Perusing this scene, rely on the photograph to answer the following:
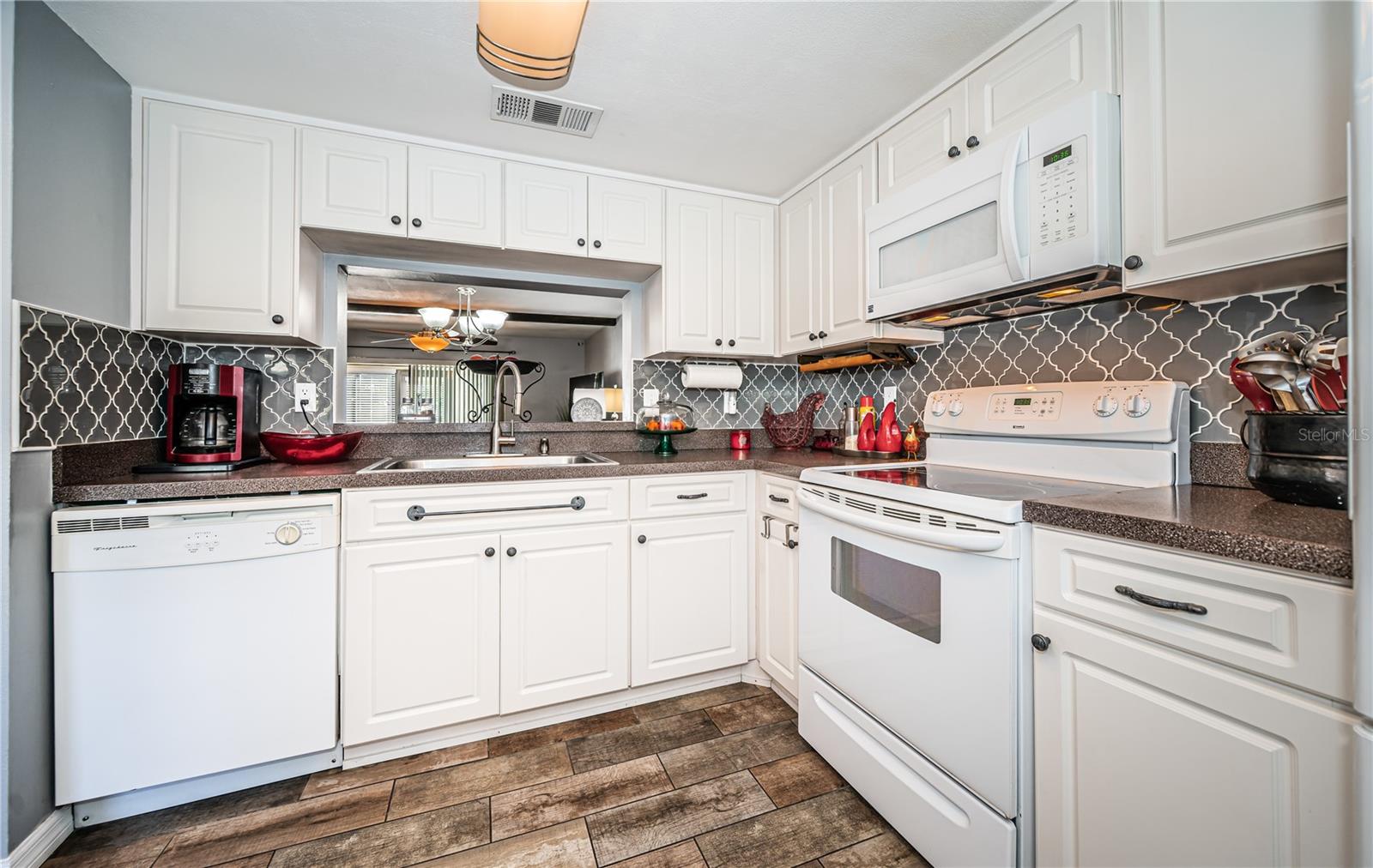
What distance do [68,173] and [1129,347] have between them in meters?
3.10

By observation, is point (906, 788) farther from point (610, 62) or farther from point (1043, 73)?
point (610, 62)

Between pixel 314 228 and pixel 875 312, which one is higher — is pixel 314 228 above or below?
above

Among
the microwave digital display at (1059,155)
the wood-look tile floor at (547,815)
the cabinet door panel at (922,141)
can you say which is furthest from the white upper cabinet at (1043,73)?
the wood-look tile floor at (547,815)

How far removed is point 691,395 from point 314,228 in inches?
68.7

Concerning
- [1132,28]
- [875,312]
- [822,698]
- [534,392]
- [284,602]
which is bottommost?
[822,698]

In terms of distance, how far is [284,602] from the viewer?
163 centimetres

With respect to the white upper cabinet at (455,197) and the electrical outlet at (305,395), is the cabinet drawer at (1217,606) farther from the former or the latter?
the electrical outlet at (305,395)

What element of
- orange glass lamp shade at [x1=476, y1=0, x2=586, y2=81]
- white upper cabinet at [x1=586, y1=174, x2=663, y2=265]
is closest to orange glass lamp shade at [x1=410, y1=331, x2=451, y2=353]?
white upper cabinet at [x1=586, y1=174, x2=663, y2=265]

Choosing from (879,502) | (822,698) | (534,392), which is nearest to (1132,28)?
(879,502)

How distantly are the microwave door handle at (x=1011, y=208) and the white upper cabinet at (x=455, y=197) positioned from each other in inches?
71.1

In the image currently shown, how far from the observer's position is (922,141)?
1.87 metres

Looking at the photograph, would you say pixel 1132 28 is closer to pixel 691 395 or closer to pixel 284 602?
pixel 691 395

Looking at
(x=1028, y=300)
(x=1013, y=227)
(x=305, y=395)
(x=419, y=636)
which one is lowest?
(x=419, y=636)

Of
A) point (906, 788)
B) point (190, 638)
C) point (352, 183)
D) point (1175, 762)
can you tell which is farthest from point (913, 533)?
point (352, 183)
